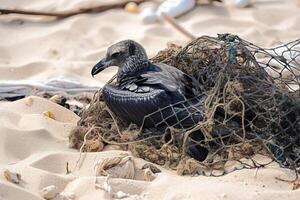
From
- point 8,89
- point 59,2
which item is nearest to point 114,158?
point 8,89

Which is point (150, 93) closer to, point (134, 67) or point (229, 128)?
point (134, 67)

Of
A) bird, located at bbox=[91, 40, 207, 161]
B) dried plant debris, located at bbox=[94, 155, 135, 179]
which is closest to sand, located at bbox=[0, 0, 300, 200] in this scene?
dried plant debris, located at bbox=[94, 155, 135, 179]

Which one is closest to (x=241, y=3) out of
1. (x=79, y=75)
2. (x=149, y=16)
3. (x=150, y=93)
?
(x=149, y=16)

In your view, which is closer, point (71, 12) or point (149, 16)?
point (149, 16)

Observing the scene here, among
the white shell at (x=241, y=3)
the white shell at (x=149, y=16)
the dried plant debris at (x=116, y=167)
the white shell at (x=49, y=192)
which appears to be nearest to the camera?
the white shell at (x=49, y=192)

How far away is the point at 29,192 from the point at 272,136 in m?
1.24

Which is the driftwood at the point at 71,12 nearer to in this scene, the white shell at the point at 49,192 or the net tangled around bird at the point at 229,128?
the net tangled around bird at the point at 229,128

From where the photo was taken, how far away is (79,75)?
595 cm

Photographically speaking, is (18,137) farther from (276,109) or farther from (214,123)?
(276,109)

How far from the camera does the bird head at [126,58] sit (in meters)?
4.37

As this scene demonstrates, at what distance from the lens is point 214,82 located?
4277 mm

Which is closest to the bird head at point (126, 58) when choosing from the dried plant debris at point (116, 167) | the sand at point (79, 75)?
the sand at point (79, 75)

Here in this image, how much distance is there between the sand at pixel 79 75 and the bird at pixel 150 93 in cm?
26

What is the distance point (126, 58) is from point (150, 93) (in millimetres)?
414
